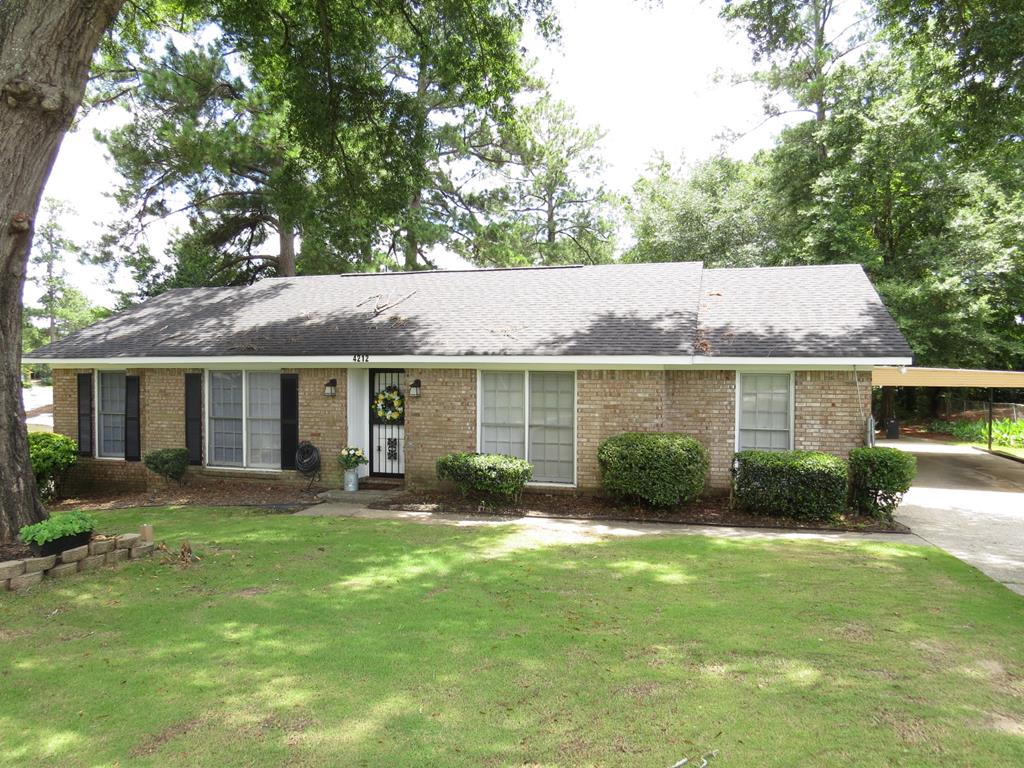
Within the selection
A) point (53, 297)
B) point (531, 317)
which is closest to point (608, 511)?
point (531, 317)

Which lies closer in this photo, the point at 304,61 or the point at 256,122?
the point at 304,61

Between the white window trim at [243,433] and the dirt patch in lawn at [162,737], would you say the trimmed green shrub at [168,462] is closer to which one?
the white window trim at [243,433]

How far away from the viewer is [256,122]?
18719 millimetres

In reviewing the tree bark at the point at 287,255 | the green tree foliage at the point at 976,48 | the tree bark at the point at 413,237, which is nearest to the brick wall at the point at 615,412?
the green tree foliage at the point at 976,48

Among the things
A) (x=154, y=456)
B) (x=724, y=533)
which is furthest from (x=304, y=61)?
(x=724, y=533)

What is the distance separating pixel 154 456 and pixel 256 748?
35.4ft

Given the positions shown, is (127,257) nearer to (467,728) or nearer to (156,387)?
(156,387)

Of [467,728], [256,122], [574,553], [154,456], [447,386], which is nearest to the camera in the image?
[467,728]

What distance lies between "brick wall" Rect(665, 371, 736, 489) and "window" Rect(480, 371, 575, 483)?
1823mm

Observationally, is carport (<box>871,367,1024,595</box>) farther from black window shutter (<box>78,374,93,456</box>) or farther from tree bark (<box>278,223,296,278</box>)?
tree bark (<box>278,223,296,278</box>)

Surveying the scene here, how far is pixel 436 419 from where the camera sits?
38.4 ft

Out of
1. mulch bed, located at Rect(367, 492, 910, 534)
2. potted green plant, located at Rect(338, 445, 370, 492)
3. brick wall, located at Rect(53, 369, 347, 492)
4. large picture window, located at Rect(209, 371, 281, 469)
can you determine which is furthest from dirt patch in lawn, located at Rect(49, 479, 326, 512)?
mulch bed, located at Rect(367, 492, 910, 534)

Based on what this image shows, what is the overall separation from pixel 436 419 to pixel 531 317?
8.89ft

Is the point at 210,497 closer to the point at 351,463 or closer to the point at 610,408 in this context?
the point at 351,463
